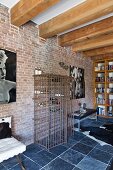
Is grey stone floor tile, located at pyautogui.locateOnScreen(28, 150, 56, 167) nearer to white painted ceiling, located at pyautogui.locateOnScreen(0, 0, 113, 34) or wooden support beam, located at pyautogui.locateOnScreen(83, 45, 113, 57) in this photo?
white painted ceiling, located at pyautogui.locateOnScreen(0, 0, 113, 34)

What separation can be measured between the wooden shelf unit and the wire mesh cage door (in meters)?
2.61

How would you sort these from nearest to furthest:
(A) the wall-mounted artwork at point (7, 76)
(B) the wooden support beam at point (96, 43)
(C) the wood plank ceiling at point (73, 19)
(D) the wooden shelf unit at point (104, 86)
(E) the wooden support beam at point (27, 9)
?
(E) the wooden support beam at point (27, 9), (C) the wood plank ceiling at point (73, 19), (A) the wall-mounted artwork at point (7, 76), (B) the wooden support beam at point (96, 43), (D) the wooden shelf unit at point (104, 86)

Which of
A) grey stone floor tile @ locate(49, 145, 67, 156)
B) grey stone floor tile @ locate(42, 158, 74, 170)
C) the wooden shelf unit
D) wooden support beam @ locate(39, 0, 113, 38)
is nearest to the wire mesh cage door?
grey stone floor tile @ locate(49, 145, 67, 156)

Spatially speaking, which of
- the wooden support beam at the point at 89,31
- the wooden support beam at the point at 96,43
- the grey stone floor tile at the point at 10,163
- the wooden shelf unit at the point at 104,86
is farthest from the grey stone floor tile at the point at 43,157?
the wooden shelf unit at the point at 104,86

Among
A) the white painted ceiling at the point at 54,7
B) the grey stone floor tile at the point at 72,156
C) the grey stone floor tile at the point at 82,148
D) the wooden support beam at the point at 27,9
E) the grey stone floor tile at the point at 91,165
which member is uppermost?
the white painted ceiling at the point at 54,7

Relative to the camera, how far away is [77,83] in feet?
17.0

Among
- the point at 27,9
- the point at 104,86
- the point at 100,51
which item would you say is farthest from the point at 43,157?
the point at 104,86

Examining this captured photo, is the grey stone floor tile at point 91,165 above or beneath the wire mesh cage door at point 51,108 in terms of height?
beneath

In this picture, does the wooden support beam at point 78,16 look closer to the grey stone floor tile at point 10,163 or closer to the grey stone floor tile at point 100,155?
the grey stone floor tile at point 100,155

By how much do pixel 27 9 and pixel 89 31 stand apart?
1693 mm

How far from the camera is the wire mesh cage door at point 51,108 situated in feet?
11.1

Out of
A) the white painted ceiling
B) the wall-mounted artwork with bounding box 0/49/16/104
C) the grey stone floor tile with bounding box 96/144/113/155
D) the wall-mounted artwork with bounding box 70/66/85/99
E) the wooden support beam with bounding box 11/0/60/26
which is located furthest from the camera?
the wall-mounted artwork with bounding box 70/66/85/99

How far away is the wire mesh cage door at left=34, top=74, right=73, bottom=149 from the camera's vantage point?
3383mm

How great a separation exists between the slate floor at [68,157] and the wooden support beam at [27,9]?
2.65 m
